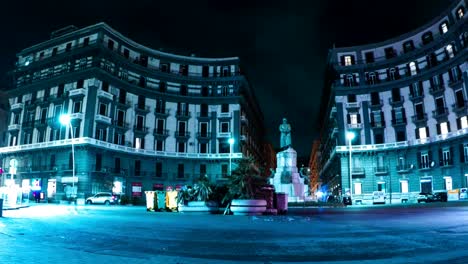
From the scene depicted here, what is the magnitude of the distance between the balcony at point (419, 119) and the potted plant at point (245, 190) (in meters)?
40.8

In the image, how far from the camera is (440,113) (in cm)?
4906

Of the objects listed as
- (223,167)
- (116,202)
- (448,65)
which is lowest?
(116,202)

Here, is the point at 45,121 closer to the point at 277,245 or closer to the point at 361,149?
the point at 361,149

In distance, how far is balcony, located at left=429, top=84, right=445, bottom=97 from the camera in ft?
161

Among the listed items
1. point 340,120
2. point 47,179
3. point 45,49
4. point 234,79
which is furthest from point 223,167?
point 45,49

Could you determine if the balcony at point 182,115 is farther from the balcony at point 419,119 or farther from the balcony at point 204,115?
the balcony at point 419,119

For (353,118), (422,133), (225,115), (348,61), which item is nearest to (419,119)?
(422,133)

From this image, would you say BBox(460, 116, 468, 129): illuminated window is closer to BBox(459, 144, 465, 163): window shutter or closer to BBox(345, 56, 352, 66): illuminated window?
BBox(459, 144, 465, 163): window shutter

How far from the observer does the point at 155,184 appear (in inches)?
2215

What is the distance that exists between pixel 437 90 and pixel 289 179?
28.0 m

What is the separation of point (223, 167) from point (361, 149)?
73.2 ft

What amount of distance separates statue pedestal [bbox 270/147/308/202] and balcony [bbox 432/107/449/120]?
2463cm

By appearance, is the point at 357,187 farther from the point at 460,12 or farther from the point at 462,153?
the point at 460,12

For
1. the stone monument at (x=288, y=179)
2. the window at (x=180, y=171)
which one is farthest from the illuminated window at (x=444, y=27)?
the window at (x=180, y=171)
